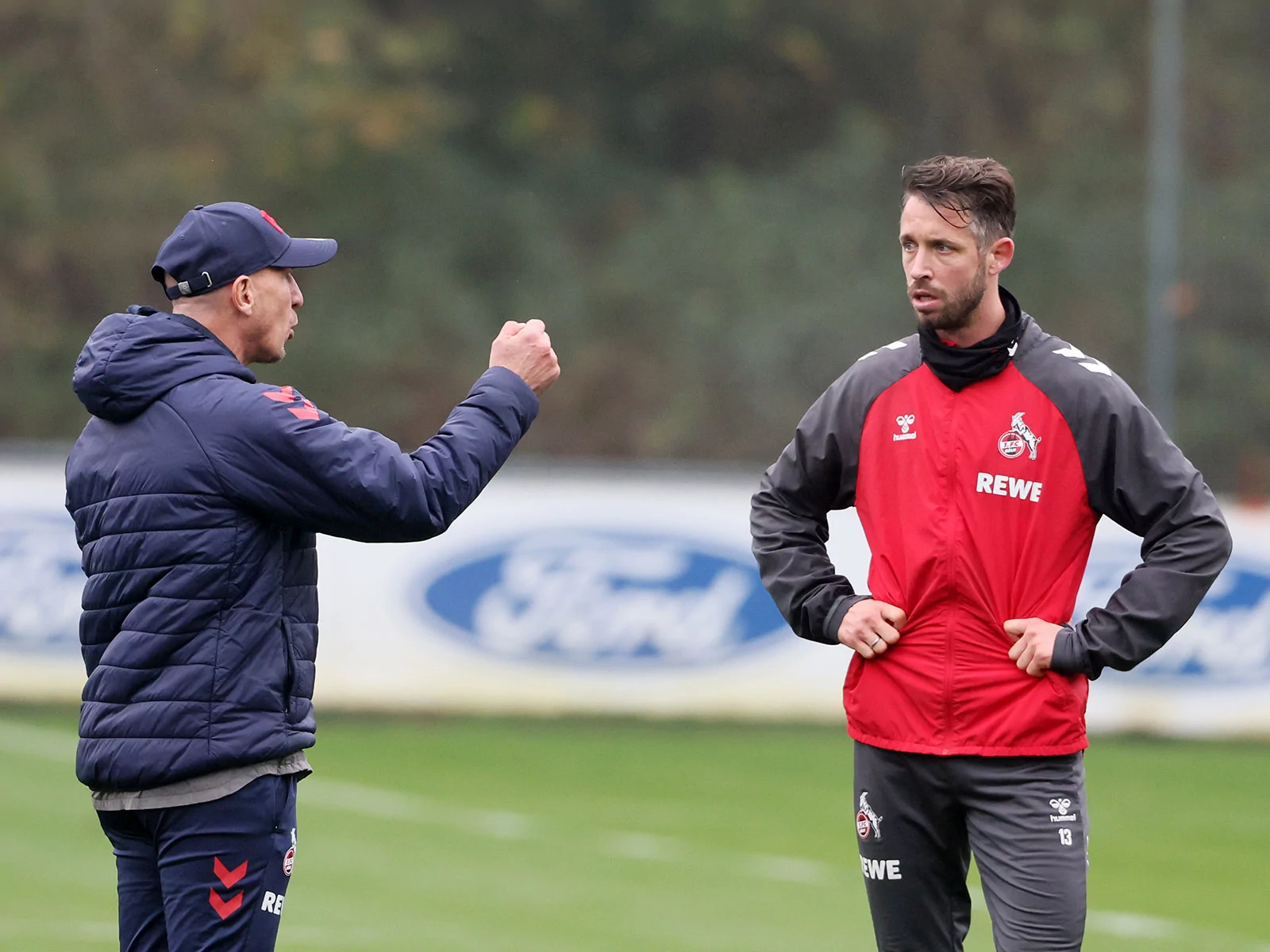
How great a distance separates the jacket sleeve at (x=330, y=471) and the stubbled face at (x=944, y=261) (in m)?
1.03

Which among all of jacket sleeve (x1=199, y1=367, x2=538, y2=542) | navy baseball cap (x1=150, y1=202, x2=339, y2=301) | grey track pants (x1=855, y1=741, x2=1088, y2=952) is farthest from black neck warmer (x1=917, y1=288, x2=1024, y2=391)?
navy baseball cap (x1=150, y1=202, x2=339, y2=301)

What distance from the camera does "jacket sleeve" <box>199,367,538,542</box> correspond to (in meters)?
3.55

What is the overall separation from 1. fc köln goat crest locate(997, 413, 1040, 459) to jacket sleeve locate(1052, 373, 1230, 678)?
9 cm

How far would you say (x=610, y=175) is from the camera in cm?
1641

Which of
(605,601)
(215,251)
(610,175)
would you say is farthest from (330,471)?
(610,175)

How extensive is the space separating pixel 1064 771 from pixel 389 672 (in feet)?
26.8

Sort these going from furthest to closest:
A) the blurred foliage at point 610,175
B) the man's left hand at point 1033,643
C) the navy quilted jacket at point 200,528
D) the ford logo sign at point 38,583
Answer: the blurred foliage at point 610,175, the ford logo sign at point 38,583, the man's left hand at point 1033,643, the navy quilted jacket at point 200,528

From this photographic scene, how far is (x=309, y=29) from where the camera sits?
680 inches

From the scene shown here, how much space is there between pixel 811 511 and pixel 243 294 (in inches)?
54.7

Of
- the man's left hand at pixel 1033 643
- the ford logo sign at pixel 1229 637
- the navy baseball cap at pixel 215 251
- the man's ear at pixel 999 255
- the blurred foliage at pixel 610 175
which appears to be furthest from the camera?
the blurred foliage at pixel 610 175

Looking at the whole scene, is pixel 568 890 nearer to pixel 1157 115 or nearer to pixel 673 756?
pixel 673 756

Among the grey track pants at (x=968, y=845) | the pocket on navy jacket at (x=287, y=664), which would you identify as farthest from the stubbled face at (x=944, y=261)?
the pocket on navy jacket at (x=287, y=664)

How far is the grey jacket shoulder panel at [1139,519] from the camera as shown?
153 inches

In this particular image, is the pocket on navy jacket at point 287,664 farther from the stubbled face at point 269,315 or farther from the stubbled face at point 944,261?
the stubbled face at point 944,261
